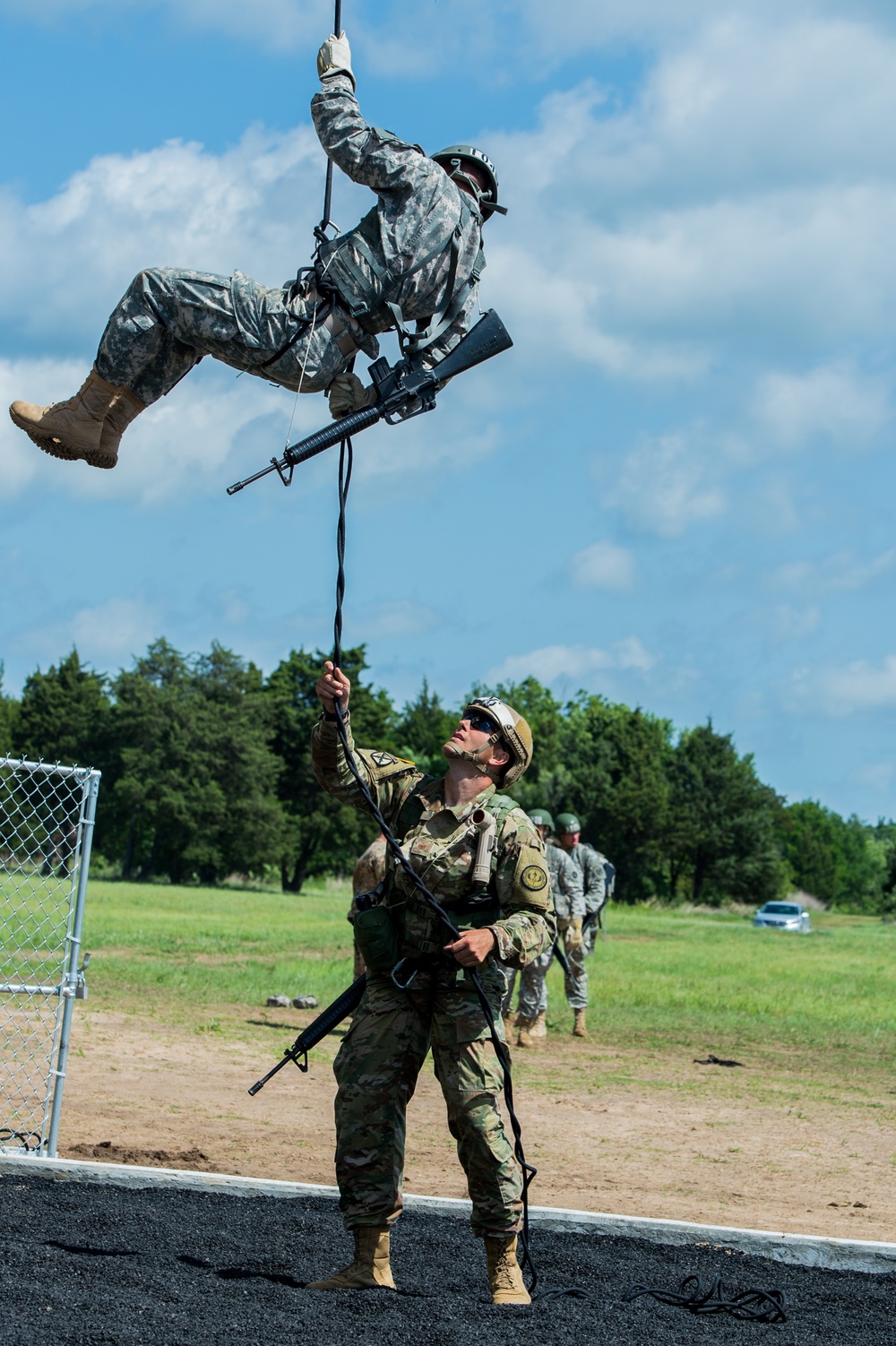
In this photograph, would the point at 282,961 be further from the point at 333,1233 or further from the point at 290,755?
the point at 290,755

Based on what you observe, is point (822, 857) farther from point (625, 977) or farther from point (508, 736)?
point (508, 736)

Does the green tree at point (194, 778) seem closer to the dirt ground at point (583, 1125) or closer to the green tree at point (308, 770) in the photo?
the green tree at point (308, 770)

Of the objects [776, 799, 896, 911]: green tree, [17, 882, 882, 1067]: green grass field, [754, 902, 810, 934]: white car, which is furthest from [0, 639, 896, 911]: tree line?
[17, 882, 882, 1067]: green grass field

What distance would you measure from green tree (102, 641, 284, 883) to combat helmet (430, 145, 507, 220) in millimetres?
64685

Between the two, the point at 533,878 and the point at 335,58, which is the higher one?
the point at 335,58

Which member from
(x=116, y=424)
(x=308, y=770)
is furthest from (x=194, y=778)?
(x=116, y=424)

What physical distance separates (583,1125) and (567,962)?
5.06m

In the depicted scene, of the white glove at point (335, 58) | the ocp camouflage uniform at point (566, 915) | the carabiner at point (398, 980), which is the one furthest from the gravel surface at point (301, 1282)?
the ocp camouflage uniform at point (566, 915)

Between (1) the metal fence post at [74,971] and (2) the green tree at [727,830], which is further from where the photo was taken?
(2) the green tree at [727,830]

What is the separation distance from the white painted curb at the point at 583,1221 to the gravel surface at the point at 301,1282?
0.21 feet

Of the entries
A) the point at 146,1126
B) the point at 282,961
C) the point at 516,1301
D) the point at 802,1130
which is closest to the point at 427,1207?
the point at 516,1301

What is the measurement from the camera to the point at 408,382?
526 cm

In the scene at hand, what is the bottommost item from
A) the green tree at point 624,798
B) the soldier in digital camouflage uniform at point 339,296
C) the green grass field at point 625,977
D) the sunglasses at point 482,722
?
the green grass field at point 625,977

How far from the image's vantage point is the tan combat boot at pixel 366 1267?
5.46 meters
